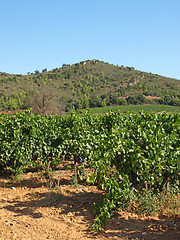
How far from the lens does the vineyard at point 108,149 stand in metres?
4.88

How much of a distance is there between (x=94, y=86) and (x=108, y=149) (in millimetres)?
83480

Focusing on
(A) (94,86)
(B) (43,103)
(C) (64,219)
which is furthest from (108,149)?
(A) (94,86)

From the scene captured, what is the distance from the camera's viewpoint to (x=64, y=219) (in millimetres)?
4961

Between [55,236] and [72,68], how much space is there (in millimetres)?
107085

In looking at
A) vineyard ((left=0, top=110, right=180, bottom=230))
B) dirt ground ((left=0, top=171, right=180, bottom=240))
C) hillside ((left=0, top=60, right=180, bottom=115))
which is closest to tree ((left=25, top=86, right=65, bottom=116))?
hillside ((left=0, top=60, right=180, bottom=115))

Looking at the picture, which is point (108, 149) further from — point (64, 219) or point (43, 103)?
point (43, 103)

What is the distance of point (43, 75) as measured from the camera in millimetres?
99312

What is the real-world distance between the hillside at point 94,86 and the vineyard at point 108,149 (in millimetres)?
42953

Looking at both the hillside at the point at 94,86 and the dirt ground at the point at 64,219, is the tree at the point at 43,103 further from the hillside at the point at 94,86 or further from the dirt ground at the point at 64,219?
the dirt ground at the point at 64,219

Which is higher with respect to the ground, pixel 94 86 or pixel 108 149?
pixel 94 86

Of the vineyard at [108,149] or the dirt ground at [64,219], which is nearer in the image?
the dirt ground at [64,219]

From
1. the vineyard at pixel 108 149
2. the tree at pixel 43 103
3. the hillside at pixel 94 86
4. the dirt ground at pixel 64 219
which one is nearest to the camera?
the dirt ground at pixel 64 219

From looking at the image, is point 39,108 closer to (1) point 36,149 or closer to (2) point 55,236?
(1) point 36,149

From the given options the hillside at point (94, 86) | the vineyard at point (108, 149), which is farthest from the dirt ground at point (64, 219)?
the hillside at point (94, 86)
